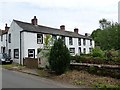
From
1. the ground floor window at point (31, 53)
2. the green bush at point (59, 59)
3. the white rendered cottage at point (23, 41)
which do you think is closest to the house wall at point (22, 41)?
the white rendered cottage at point (23, 41)

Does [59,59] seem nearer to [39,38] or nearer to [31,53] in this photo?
[31,53]

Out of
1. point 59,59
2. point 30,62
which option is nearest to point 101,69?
point 59,59

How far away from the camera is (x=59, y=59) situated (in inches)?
832

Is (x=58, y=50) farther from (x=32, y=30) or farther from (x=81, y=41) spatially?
(x=81, y=41)

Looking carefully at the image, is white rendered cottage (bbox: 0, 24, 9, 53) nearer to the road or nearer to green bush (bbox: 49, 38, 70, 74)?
green bush (bbox: 49, 38, 70, 74)

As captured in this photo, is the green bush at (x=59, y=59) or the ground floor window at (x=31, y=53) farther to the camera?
the ground floor window at (x=31, y=53)

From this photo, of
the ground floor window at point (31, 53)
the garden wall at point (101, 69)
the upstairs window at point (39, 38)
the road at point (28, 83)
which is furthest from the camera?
the upstairs window at point (39, 38)

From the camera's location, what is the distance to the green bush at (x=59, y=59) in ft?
69.3

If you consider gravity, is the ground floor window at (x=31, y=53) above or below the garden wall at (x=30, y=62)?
above

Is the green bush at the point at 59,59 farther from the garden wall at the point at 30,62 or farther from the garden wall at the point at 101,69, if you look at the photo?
the garden wall at the point at 30,62

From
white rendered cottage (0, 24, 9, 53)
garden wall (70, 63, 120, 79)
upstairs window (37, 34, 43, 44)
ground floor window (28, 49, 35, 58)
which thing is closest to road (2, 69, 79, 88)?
garden wall (70, 63, 120, 79)

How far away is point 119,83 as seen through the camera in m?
16.9

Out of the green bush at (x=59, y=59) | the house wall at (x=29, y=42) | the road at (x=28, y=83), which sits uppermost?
the house wall at (x=29, y=42)

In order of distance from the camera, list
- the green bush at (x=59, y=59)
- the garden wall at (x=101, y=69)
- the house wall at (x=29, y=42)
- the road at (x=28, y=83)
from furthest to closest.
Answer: the house wall at (x=29, y=42)
the green bush at (x=59, y=59)
the garden wall at (x=101, y=69)
the road at (x=28, y=83)
